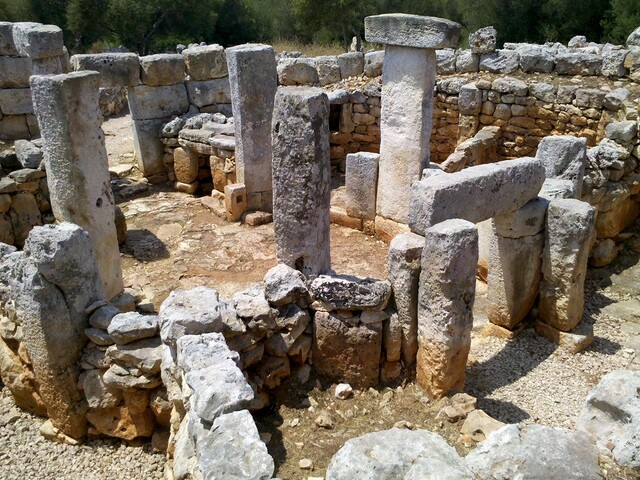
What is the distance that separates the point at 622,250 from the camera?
8.19m

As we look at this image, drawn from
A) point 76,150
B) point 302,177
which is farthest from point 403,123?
point 76,150

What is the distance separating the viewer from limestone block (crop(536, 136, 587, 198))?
6.79m

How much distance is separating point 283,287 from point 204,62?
7372 millimetres

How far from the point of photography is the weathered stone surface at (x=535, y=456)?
2.61m

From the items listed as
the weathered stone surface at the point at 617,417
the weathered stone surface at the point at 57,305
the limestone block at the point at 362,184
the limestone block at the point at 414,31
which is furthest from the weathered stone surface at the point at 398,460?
the limestone block at the point at 362,184

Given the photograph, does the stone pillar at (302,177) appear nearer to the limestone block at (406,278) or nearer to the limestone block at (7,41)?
the limestone block at (406,278)

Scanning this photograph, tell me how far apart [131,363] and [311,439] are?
152 cm

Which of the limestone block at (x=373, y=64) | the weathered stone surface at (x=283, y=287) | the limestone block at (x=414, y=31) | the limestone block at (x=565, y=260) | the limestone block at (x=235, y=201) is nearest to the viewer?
the weathered stone surface at (x=283, y=287)

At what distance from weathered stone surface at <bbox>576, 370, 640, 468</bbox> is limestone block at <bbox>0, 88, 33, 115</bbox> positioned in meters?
11.5

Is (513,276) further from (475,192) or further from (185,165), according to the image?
(185,165)

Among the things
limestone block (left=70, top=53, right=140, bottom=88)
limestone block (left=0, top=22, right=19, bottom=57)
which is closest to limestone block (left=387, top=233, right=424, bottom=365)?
limestone block (left=70, top=53, right=140, bottom=88)

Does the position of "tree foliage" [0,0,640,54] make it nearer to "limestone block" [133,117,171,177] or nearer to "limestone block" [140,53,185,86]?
"limestone block" [140,53,185,86]

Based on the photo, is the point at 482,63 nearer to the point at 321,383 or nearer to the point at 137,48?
the point at 321,383

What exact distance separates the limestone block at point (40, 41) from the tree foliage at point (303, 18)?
1353 centimetres
